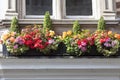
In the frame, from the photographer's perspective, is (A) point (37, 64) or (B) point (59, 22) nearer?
(A) point (37, 64)

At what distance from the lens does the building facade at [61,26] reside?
7.56 m

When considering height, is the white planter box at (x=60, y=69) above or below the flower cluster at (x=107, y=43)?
below

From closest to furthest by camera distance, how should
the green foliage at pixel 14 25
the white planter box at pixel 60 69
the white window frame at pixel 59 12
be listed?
1. the white planter box at pixel 60 69
2. the green foliage at pixel 14 25
3. the white window frame at pixel 59 12

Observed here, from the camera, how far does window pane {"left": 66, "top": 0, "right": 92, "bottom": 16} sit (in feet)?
27.4

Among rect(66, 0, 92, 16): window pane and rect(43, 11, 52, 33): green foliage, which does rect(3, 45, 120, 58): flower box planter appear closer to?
rect(43, 11, 52, 33): green foliage

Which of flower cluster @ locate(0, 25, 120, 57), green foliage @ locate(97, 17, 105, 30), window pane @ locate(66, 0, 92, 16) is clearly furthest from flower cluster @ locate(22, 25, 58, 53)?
green foliage @ locate(97, 17, 105, 30)

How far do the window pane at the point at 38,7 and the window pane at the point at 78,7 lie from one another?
1.26 feet

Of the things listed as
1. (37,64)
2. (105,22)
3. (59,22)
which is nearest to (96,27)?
(105,22)

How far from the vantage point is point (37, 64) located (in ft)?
24.8

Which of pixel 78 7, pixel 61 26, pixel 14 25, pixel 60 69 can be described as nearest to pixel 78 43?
pixel 60 69

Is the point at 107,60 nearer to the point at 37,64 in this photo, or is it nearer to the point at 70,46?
the point at 70,46

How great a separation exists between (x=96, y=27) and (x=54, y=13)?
0.88 m

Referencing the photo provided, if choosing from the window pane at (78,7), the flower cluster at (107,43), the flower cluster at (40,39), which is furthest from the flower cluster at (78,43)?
the window pane at (78,7)

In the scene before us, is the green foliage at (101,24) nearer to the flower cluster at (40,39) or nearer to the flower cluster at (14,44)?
the flower cluster at (40,39)
